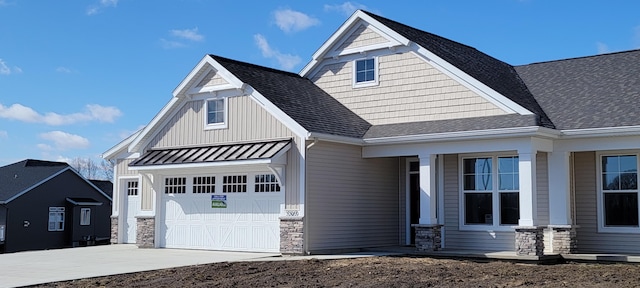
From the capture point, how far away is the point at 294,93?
Result: 20.3 meters

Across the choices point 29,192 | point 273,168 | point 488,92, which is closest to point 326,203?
point 273,168

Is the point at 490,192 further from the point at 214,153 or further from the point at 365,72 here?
the point at 214,153

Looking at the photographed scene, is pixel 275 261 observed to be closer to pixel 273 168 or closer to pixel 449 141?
pixel 273 168

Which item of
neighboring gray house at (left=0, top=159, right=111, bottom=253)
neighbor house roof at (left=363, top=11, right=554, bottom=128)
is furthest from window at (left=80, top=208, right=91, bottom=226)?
neighbor house roof at (left=363, top=11, right=554, bottom=128)

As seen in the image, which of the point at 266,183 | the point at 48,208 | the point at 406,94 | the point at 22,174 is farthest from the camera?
the point at 22,174

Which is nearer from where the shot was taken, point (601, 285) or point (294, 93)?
point (601, 285)

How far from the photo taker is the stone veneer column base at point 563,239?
56.2 feet

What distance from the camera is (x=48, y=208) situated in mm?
43531

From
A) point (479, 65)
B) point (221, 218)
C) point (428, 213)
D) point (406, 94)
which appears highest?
point (479, 65)

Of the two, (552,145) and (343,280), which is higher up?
(552,145)

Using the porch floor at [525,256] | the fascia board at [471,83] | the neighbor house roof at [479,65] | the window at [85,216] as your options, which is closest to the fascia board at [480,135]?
the neighbor house roof at [479,65]

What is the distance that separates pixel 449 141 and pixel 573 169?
3.14 m

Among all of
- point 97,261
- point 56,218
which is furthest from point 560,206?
point 56,218

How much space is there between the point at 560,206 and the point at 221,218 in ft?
28.4
